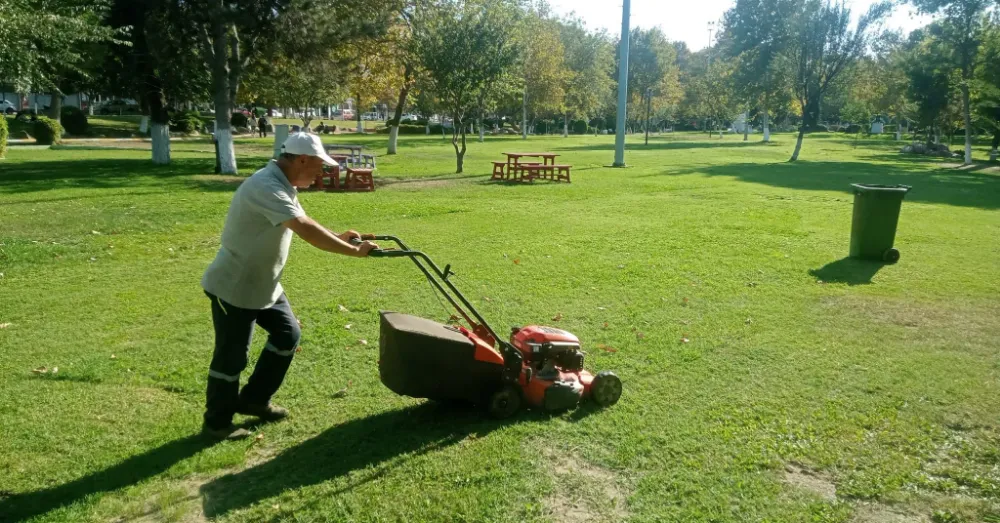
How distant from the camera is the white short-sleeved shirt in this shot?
13.1 feet

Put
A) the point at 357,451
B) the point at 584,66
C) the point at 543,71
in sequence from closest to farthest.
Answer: the point at 357,451, the point at 543,71, the point at 584,66

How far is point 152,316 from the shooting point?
6980 millimetres

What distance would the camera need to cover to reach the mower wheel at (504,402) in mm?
4543

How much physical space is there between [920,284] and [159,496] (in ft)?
28.8

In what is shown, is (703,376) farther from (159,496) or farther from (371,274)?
(371,274)

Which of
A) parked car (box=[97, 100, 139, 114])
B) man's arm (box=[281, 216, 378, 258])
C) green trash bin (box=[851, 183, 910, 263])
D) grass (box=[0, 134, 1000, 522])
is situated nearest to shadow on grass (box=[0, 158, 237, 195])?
grass (box=[0, 134, 1000, 522])

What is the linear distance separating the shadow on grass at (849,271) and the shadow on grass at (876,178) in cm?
997

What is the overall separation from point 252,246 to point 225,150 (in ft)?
63.5

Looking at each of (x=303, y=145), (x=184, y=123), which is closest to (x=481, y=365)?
(x=303, y=145)

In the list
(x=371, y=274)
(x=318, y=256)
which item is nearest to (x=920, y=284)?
(x=371, y=274)

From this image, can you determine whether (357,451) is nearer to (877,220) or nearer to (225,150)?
(877,220)

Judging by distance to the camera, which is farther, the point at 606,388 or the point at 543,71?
the point at 543,71

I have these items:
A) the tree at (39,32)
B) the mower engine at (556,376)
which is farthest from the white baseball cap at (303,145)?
the tree at (39,32)

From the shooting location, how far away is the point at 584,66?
221 feet
